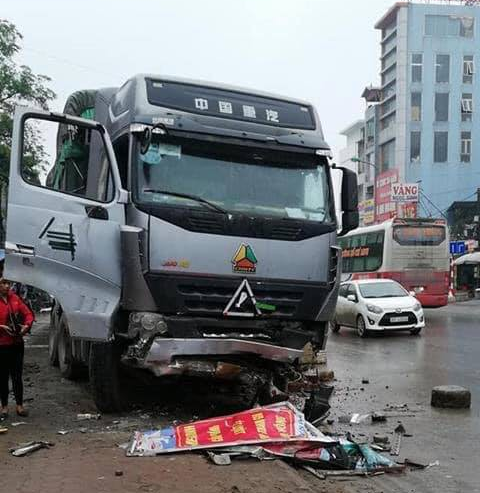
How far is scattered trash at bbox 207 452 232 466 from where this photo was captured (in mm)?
5410

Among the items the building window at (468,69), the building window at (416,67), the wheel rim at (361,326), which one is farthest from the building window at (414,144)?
the wheel rim at (361,326)

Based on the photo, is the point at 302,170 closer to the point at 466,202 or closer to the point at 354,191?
the point at 354,191

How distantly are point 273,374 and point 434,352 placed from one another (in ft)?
24.6

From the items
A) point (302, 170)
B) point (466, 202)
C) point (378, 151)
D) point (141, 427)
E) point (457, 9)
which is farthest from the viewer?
point (378, 151)

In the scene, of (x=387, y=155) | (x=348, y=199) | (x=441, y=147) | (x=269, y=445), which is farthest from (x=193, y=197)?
(x=387, y=155)

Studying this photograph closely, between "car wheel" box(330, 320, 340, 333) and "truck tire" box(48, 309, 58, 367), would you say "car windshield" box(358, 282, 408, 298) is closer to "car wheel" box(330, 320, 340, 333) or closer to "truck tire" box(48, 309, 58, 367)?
"car wheel" box(330, 320, 340, 333)

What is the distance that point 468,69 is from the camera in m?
66.9

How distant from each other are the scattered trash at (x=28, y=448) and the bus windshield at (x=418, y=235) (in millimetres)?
20321

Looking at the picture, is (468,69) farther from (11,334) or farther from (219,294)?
(11,334)

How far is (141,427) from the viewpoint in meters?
6.71

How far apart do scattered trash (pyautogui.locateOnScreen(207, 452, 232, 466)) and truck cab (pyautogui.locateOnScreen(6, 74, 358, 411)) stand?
4.13 ft

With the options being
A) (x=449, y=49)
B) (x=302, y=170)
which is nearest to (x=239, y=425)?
(x=302, y=170)

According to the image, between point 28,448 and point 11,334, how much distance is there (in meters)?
1.56

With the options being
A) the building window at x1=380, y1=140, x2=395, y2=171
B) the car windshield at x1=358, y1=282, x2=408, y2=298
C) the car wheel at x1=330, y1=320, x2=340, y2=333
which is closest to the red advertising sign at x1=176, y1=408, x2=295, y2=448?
the car windshield at x1=358, y1=282, x2=408, y2=298
